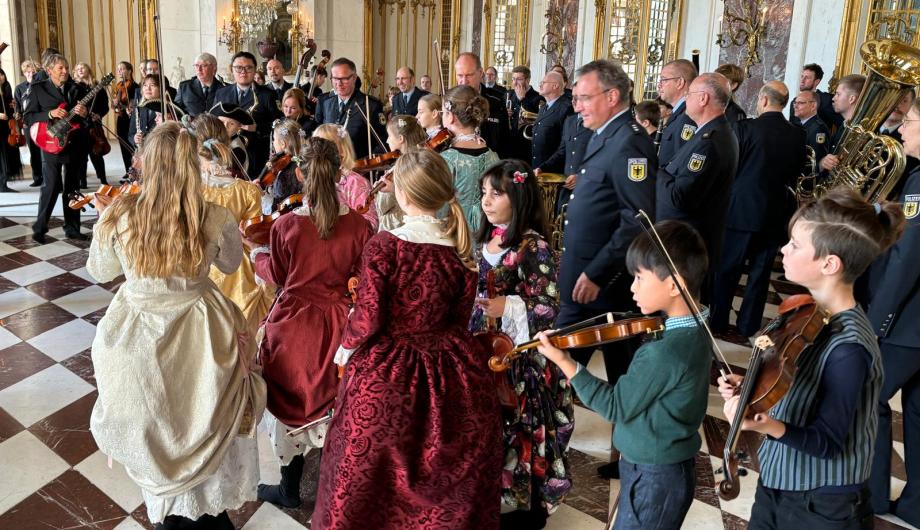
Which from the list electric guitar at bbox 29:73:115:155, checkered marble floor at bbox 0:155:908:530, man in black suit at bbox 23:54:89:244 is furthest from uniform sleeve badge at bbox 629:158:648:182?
man in black suit at bbox 23:54:89:244

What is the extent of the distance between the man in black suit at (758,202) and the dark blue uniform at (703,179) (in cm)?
87

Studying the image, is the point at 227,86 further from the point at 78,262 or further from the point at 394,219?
the point at 394,219

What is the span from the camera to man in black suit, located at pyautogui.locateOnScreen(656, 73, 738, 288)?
333cm

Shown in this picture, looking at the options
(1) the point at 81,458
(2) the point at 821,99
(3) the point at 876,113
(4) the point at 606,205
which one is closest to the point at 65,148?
(1) the point at 81,458

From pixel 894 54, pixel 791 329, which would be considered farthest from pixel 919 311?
pixel 894 54

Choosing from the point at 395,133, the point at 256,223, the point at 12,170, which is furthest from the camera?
the point at 12,170

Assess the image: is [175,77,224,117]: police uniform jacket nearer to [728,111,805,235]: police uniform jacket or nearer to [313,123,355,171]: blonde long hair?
[313,123,355,171]: blonde long hair

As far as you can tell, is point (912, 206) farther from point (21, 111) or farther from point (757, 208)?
point (21, 111)

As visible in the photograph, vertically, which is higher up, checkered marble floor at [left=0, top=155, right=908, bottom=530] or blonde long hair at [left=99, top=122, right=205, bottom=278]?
blonde long hair at [left=99, top=122, right=205, bottom=278]

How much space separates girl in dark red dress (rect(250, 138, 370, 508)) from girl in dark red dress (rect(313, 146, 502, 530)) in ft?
1.08

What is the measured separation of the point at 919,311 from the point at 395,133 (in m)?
2.47

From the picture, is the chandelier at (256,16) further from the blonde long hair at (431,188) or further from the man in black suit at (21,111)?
the blonde long hair at (431,188)

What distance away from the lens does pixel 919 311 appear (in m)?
2.24

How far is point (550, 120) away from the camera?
19.3 feet
